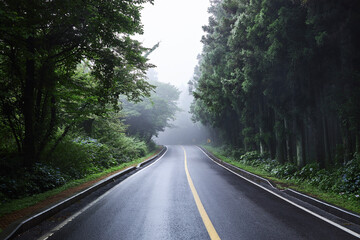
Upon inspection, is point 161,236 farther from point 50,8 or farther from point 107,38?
point 50,8

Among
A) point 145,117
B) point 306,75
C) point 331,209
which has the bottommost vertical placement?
point 331,209

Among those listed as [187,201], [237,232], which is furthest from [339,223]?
[187,201]

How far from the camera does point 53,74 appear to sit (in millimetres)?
7938

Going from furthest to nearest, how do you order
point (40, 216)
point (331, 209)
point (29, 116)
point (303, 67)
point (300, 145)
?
point (300, 145) < point (303, 67) < point (29, 116) < point (331, 209) < point (40, 216)

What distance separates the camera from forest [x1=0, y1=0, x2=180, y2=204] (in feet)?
19.9

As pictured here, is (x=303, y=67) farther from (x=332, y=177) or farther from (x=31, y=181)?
(x=31, y=181)

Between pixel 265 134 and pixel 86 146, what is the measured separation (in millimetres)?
10473

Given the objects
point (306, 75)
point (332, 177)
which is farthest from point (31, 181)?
point (306, 75)

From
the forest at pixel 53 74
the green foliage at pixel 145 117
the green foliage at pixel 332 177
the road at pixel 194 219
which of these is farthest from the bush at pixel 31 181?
the green foliage at pixel 145 117

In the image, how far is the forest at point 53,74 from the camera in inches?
239

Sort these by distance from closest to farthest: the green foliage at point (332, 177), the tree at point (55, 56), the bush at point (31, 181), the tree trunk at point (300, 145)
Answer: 1. the tree at point (55, 56)
2. the bush at point (31, 181)
3. the green foliage at point (332, 177)
4. the tree trunk at point (300, 145)

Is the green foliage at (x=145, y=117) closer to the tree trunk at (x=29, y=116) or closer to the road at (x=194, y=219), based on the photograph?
the tree trunk at (x=29, y=116)

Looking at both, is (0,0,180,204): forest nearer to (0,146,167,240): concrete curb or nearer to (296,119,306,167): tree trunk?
(0,146,167,240): concrete curb

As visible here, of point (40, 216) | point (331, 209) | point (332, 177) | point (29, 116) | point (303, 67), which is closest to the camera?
point (40, 216)
